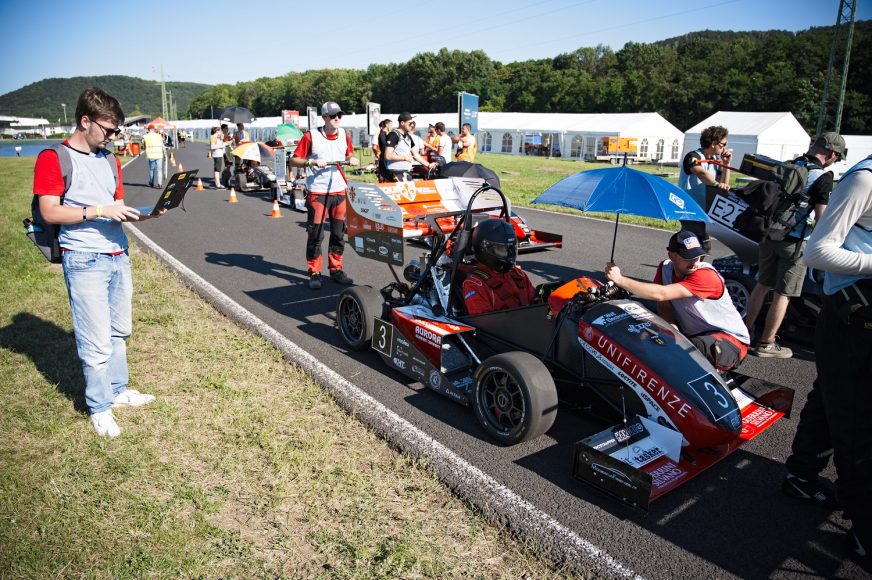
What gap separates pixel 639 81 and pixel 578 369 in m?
61.8

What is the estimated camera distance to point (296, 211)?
13086mm

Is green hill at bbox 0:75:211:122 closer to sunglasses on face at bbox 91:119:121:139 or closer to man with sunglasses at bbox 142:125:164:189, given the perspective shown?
man with sunglasses at bbox 142:125:164:189

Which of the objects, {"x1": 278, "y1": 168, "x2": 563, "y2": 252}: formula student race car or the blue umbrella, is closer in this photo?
the blue umbrella

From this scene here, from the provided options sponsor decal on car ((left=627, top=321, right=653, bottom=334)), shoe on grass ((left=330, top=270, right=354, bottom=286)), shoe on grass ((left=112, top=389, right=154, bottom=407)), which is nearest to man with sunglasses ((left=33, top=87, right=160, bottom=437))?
shoe on grass ((left=112, top=389, right=154, bottom=407))

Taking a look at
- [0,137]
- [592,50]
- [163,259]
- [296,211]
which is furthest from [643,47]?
[0,137]

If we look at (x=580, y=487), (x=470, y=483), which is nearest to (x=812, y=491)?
(x=580, y=487)

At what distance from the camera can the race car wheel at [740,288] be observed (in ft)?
18.5

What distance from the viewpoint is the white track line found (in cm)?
258

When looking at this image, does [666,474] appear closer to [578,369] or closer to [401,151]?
[578,369]

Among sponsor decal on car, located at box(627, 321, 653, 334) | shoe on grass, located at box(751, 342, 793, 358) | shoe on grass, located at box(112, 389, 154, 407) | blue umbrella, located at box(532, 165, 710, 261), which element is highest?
blue umbrella, located at box(532, 165, 710, 261)

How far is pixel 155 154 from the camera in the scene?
16.6 meters

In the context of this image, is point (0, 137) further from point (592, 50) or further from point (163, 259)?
point (163, 259)

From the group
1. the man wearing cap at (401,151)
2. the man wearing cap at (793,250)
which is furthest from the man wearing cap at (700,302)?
the man wearing cap at (401,151)

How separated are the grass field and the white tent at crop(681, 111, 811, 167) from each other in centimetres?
2931
